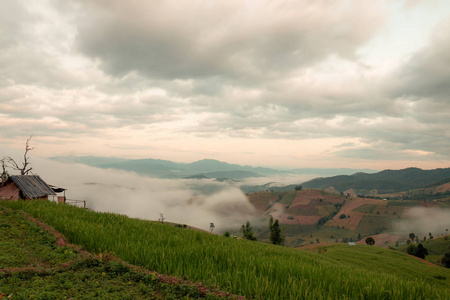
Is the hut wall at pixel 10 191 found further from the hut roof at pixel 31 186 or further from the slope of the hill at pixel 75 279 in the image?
the slope of the hill at pixel 75 279

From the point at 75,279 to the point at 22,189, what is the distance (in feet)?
110

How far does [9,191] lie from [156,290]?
1464 inches

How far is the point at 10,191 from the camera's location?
3189 centimetres

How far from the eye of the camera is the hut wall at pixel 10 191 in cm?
3142

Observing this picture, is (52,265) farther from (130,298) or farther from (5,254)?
(130,298)

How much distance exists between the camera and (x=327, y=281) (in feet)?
26.3

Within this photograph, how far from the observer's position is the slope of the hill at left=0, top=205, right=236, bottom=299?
19.6 ft

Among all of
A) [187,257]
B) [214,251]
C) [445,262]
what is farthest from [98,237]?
[445,262]

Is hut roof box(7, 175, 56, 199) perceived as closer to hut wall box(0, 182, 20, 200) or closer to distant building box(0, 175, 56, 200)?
distant building box(0, 175, 56, 200)

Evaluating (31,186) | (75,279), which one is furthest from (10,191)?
(75,279)

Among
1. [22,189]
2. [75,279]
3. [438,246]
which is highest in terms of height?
[75,279]

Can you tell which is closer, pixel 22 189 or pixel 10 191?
pixel 22 189

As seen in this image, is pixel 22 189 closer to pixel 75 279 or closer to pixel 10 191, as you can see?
pixel 10 191

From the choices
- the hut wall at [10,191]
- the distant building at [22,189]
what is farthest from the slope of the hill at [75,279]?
the hut wall at [10,191]
